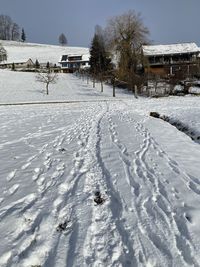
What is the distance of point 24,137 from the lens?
458 inches

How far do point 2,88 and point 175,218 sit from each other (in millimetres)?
49538

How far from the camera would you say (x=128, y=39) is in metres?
51.9

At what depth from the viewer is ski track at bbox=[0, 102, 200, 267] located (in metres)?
3.91

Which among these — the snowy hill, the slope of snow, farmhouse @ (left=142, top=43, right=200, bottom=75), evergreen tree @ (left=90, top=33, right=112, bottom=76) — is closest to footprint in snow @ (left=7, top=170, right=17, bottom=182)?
the slope of snow

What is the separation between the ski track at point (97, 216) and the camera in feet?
12.8

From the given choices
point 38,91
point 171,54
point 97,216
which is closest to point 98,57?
point 171,54

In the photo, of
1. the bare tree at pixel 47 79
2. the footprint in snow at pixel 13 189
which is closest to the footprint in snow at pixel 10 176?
the footprint in snow at pixel 13 189

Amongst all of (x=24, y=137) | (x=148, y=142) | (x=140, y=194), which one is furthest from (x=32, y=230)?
(x=24, y=137)

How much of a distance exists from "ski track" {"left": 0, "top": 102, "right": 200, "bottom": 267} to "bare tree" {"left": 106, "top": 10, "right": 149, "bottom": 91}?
44.9 metres

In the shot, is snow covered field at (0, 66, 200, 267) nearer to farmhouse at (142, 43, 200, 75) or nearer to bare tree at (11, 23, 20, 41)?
farmhouse at (142, 43, 200, 75)

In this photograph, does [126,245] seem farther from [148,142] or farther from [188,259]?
[148,142]

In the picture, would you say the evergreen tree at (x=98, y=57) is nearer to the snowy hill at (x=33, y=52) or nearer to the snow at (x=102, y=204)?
the snowy hill at (x=33, y=52)

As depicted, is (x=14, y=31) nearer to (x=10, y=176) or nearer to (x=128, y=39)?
(x=128, y=39)

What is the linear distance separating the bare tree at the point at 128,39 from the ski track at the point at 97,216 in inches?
1767
